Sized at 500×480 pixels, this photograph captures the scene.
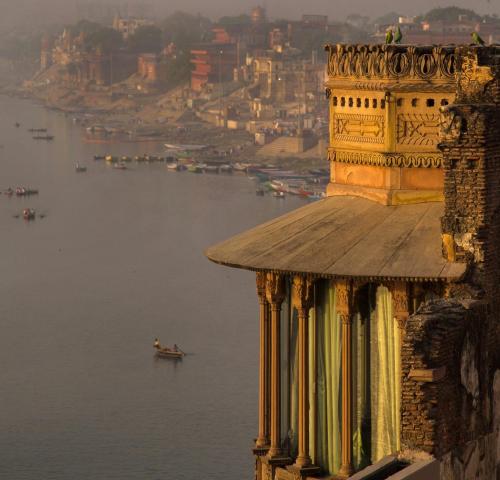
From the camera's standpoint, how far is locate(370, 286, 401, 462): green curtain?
4.50 m

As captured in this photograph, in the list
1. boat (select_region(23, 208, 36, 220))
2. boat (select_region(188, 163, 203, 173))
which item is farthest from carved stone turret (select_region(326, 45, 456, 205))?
boat (select_region(188, 163, 203, 173))

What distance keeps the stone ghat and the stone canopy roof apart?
14.1 inches

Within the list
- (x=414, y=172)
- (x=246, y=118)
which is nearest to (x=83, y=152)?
(x=246, y=118)

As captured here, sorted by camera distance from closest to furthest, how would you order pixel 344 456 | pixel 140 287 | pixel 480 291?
1. pixel 480 291
2. pixel 344 456
3. pixel 140 287

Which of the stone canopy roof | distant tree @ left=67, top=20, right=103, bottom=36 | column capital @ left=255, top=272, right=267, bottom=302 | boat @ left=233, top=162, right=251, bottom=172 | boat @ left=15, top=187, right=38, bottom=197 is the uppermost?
the stone canopy roof

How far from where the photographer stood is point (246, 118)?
72625mm

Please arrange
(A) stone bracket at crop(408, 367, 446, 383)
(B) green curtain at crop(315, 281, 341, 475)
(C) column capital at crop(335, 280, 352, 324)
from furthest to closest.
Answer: (B) green curtain at crop(315, 281, 341, 475), (C) column capital at crop(335, 280, 352, 324), (A) stone bracket at crop(408, 367, 446, 383)

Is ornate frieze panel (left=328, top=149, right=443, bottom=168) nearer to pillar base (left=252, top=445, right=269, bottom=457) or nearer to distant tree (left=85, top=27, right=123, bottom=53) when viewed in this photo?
pillar base (left=252, top=445, right=269, bottom=457)

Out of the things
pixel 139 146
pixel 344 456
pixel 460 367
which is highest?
pixel 460 367

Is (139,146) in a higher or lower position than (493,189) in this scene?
lower

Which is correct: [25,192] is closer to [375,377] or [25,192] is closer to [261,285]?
[261,285]

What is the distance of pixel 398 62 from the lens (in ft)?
15.5

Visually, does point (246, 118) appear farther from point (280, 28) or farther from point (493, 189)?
point (493, 189)

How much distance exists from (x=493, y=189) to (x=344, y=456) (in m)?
0.86
